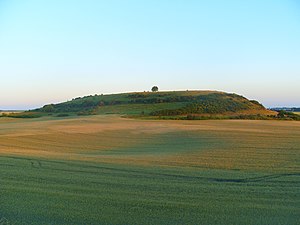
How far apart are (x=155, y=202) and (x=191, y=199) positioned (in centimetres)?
74

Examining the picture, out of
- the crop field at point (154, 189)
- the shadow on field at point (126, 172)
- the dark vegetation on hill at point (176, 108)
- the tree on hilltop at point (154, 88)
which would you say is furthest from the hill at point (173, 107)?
the shadow on field at point (126, 172)

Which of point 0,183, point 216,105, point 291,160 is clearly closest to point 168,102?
point 216,105

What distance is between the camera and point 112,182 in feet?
25.5

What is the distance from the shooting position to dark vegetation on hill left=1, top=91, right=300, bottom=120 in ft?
145

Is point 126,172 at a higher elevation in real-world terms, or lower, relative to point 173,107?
lower

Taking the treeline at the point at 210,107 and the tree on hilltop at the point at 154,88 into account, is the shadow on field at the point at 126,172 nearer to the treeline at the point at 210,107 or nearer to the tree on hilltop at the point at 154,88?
the treeline at the point at 210,107

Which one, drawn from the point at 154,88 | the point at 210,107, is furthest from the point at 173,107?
the point at 154,88

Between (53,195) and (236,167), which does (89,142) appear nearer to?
(236,167)

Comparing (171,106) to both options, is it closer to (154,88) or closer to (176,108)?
A: (176,108)

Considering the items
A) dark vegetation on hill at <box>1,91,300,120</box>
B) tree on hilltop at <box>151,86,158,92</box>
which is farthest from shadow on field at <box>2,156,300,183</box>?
tree on hilltop at <box>151,86,158,92</box>

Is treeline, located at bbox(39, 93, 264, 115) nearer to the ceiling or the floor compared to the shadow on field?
nearer to the ceiling

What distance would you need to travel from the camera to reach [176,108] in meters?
48.9

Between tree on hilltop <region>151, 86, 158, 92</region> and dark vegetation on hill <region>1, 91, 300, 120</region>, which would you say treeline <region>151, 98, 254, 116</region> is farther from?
tree on hilltop <region>151, 86, 158, 92</region>

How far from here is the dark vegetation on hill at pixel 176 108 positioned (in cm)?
4412
